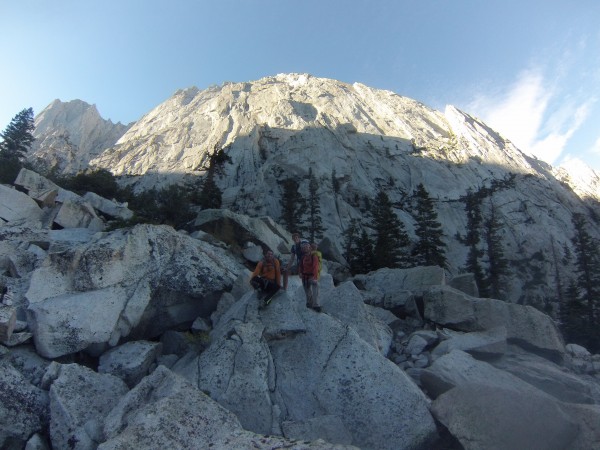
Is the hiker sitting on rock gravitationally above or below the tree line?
below

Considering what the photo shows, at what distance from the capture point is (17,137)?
4681cm

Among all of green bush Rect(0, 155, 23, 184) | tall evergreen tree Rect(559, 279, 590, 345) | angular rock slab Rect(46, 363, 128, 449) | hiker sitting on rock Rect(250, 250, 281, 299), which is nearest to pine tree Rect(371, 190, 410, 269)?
tall evergreen tree Rect(559, 279, 590, 345)

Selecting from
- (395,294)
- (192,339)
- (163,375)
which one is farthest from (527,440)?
(395,294)

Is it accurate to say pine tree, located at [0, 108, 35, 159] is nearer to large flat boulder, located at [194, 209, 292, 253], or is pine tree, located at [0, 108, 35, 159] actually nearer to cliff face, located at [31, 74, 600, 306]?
cliff face, located at [31, 74, 600, 306]

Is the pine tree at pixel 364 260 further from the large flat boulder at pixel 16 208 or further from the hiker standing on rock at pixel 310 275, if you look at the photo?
the large flat boulder at pixel 16 208

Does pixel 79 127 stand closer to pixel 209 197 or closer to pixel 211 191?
pixel 211 191

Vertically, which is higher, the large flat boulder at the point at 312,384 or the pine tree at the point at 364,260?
the pine tree at the point at 364,260

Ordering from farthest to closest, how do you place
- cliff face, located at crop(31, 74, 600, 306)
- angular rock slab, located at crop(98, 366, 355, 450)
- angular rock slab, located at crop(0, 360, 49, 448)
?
cliff face, located at crop(31, 74, 600, 306) → angular rock slab, located at crop(0, 360, 49, 448) → angular rock slab, located at crop(98, 366, 355, 450)

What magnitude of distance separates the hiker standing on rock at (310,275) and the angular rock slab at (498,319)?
6522mm

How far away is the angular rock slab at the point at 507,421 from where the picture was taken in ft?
26.6

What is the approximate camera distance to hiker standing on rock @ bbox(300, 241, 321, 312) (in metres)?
12.6

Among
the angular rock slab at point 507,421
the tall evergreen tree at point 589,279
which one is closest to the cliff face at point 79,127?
the tall evergreen tree at point 589,279

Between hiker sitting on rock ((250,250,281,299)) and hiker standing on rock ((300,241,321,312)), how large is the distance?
0.90 m

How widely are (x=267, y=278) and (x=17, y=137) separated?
4868 centimetres
